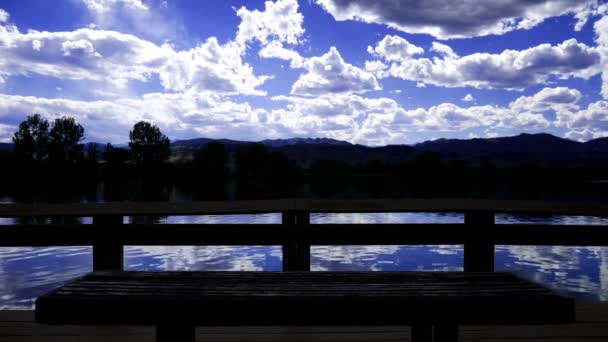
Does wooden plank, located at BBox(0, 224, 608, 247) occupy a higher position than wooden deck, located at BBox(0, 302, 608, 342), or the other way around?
wooden plank, located at BBox(0, 224, 608, 247)

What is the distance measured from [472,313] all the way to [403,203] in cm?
325

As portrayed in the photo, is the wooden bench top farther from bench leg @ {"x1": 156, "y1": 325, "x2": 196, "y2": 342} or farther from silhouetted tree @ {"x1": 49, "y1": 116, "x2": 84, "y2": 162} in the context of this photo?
silhouetted tree @ {"x1": 49, "y1": 116, "x2": 84, "y2": 162}

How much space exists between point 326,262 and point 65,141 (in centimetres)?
9860

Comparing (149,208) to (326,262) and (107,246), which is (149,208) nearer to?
(107,246)

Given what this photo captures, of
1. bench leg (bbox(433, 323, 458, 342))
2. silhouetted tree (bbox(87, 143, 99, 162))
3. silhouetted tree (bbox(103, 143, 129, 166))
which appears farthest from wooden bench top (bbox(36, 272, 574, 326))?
silhouetted tree (bbox(103, 143, 129, 166))

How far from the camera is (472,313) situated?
2.02 metres

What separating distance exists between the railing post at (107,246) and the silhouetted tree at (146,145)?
103731 millimetres

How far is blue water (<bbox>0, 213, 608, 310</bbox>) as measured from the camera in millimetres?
8344

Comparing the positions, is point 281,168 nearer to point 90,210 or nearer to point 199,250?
point 199,250

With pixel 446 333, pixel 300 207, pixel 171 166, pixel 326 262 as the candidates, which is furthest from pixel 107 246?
pixel 171 166

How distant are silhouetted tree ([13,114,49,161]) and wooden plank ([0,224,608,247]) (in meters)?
101

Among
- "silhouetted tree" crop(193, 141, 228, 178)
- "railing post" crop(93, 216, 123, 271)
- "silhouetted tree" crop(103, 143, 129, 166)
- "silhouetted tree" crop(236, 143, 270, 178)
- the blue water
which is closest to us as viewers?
"railing post" crop(93, 216, 123, 271)

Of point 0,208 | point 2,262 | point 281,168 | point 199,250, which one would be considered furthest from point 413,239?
point 281,168

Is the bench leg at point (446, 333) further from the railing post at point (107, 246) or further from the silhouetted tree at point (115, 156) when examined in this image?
the silhouetted tree at point (115, 156)
